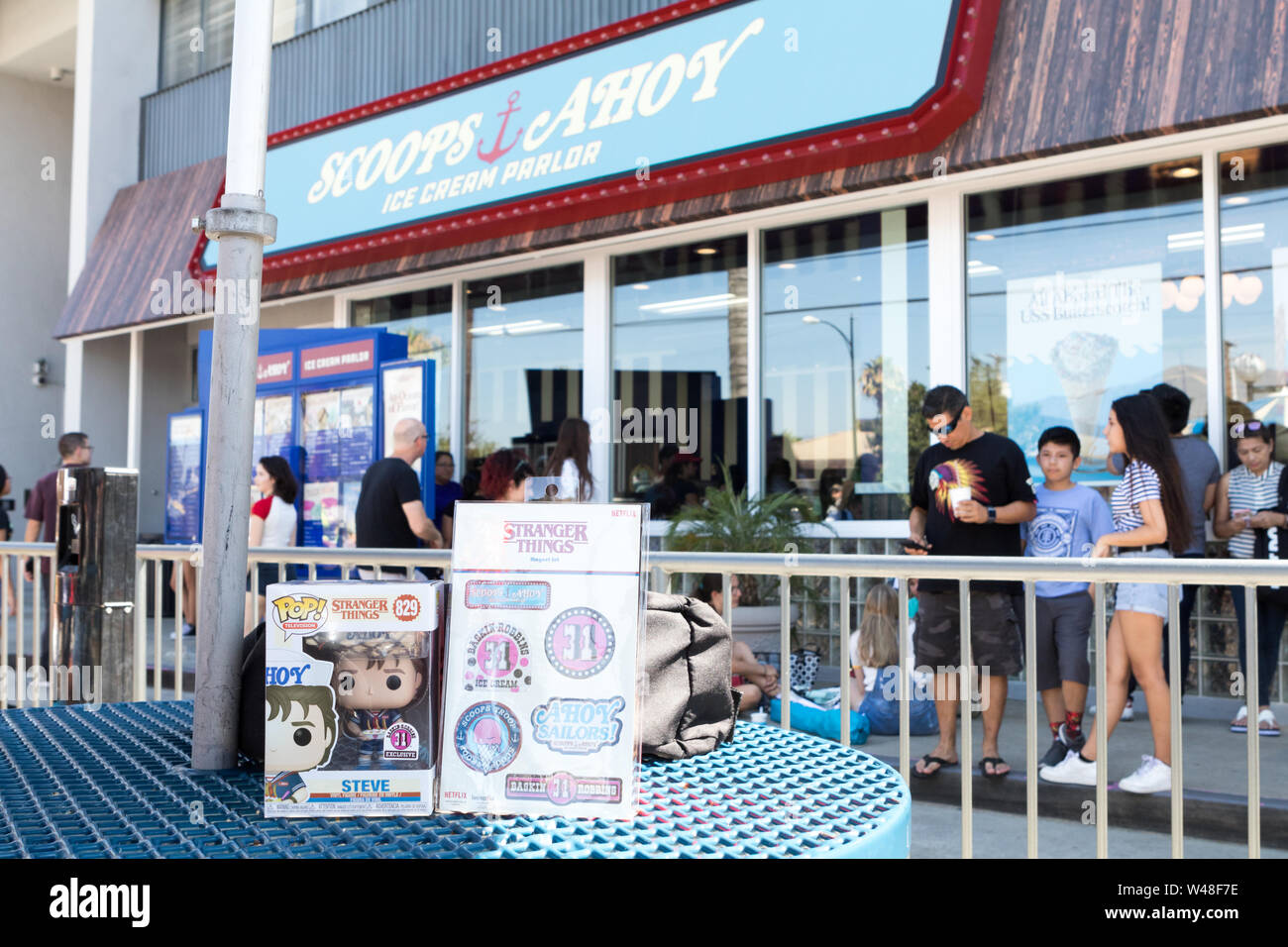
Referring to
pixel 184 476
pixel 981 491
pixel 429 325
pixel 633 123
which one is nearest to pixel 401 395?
pixel 429 325

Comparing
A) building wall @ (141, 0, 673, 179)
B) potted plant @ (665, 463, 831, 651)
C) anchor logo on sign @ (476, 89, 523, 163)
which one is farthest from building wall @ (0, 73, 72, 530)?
potted plant @ (665, 463, 831, 651)

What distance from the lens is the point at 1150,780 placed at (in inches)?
189

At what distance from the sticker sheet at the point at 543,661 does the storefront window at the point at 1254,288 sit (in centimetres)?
569

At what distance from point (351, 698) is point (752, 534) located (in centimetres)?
588

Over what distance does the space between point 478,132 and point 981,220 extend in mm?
3994

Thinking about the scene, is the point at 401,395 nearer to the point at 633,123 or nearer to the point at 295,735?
the point at 633,123

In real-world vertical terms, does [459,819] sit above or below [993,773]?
above

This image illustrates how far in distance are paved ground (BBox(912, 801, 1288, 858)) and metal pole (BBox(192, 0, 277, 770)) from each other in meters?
3.24

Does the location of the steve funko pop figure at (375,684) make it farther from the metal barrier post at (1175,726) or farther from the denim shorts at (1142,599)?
the denim shorts at (1142,599)

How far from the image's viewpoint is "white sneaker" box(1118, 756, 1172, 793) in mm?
4793

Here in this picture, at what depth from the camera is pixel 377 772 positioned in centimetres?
168

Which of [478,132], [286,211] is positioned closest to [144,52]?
[286,211]

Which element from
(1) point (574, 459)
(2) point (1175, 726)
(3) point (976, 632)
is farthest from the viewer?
(1) point (574, 459)

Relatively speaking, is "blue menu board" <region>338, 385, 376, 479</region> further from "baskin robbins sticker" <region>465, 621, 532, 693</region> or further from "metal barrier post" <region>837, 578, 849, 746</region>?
"baskin robbins sticker" <region>465, 621, 532, 693</region>
